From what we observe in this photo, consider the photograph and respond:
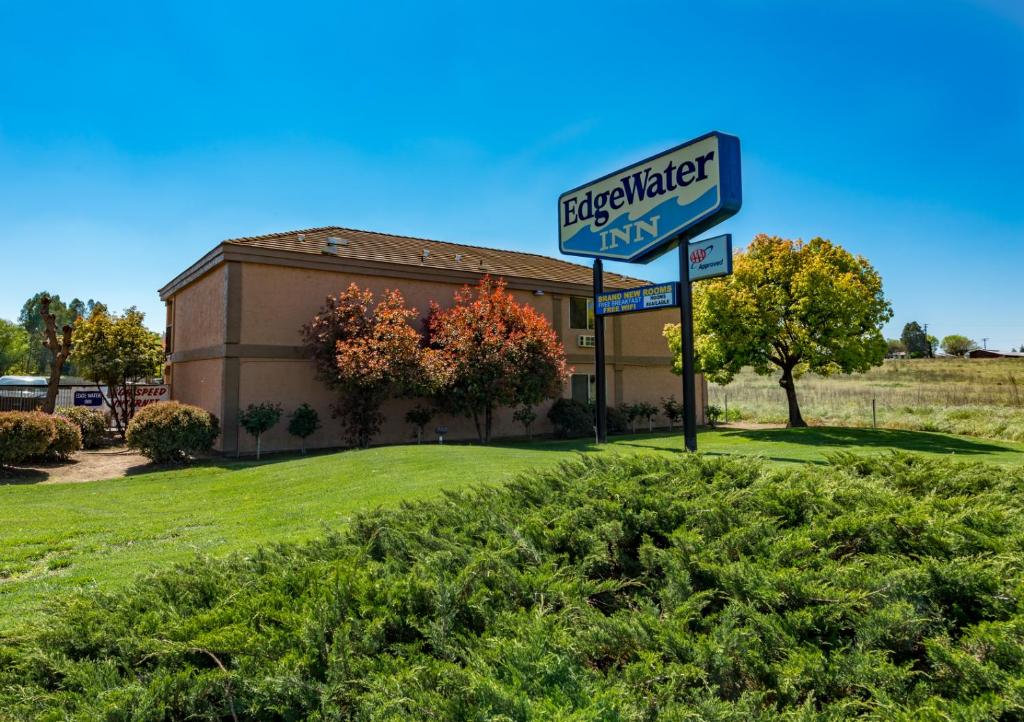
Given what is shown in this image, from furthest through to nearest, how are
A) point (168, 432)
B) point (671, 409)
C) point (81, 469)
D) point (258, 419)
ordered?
point (671, 409), point (258, 419), point (168, 432), point (81, 469)

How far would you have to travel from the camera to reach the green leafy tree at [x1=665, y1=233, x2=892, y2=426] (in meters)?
21.6

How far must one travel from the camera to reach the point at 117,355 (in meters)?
20.9

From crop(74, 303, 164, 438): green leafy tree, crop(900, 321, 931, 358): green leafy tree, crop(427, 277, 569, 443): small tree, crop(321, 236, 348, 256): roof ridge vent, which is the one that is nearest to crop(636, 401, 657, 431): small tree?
crop(427, 277, 569, 443): small tree

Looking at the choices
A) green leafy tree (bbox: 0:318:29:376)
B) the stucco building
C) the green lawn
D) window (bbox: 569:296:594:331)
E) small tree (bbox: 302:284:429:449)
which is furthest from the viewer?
green leafy tree (bbox: 0:318:29:376)

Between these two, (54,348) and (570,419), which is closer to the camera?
(570,419)

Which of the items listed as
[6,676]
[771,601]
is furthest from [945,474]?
[6,676]

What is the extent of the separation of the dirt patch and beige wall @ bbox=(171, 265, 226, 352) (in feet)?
12.6

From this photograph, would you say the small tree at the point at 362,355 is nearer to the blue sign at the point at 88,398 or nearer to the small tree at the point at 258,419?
the small tree at the point at 258,419

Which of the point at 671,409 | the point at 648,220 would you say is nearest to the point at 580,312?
the point at 671,409

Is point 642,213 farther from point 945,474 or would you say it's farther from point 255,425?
point 255,425

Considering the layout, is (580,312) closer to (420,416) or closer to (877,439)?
(420,416)

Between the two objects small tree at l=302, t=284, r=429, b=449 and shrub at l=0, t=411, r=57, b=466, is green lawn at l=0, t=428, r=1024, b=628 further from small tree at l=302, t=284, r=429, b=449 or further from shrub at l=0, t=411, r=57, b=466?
small tree at l=302, t=284, r=429, b=449

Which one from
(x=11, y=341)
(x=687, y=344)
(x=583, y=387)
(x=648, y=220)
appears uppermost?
(x=11, y=341)

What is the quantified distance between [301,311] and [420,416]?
4.63 meters
